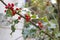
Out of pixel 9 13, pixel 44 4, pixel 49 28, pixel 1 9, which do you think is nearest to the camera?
pixel 9 13

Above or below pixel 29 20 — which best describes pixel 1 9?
above

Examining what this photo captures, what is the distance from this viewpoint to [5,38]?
138 centimetres

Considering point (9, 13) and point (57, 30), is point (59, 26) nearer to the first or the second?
point (57, 30)

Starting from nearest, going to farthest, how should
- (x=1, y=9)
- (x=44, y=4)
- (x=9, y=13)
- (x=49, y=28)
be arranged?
(x=9, y=13)
(x=49, y=28)
(x=1, y=9)
(x=44, y=4)

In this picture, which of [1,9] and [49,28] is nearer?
[49,28]

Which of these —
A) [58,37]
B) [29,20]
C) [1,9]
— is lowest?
[58,37]

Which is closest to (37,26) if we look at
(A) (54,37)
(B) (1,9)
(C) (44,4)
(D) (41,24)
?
(D) (41,24)

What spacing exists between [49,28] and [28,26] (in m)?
0.14

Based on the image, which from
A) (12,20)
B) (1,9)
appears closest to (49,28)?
(12,20)

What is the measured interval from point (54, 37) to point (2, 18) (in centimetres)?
33

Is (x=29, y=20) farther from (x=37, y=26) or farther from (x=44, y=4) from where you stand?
(x=44, y=4)

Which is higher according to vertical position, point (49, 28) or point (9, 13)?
point (9, 13)

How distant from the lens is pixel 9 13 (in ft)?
3.16

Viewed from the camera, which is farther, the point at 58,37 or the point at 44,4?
the point at 44,4
